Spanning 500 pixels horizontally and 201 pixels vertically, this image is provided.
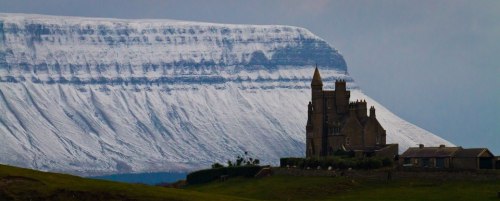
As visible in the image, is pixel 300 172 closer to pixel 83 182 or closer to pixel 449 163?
pixel 449 163

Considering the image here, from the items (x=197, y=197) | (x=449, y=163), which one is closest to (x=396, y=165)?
(x=449, y=163)

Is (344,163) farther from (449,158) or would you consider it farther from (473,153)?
(473,153)

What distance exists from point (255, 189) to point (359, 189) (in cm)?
1094

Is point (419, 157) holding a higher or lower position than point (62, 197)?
higher

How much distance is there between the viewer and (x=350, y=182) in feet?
589

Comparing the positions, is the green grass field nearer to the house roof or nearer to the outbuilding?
the outbuilding

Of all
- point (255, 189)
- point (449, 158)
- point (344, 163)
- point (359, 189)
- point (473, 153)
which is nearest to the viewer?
point (359, 189)

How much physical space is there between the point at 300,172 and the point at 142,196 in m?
59.5

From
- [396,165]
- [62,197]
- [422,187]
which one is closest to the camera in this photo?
[62,197]

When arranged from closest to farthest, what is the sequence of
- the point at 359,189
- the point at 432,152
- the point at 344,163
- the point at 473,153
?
the point at 359,189 → the point at 473,153 → the point at 344,163 → the point at 432,152

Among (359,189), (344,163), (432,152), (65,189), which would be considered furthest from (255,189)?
(65,189)

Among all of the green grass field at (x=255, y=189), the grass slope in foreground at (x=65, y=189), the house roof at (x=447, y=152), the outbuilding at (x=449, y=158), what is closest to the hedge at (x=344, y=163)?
the outbuilding at (x=449, y=158)

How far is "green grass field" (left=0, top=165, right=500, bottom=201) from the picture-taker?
5276 inches

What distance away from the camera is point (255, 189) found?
181 meters
